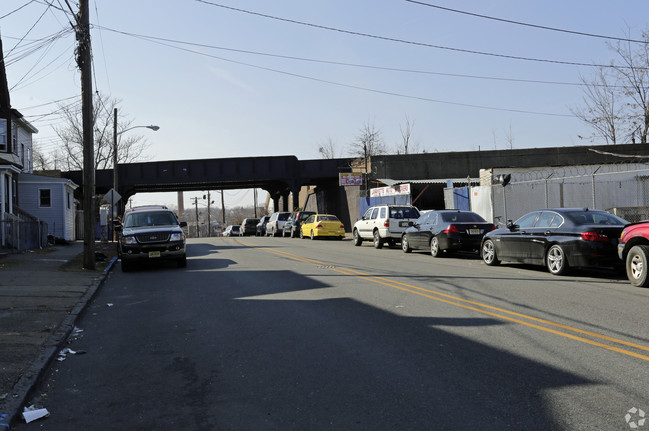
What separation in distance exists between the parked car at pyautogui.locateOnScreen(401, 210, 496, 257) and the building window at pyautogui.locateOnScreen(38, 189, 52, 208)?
27.0m

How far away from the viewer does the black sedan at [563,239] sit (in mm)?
11578

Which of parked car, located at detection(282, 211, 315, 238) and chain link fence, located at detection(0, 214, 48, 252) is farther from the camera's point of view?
parked car, located at detection(282, 211, 315, 238)

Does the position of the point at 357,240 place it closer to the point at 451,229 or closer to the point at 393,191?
the point at 393,191

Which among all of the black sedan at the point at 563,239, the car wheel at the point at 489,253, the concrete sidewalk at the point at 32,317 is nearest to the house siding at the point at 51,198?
the concrete sidewalk at the point at 32,317

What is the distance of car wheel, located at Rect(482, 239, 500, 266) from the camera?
48.6 feet

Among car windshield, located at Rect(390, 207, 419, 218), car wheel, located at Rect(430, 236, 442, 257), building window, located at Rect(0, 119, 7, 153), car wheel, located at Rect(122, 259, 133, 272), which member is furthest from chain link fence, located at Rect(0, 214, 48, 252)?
car wheel, located at Rect(430, 236, 442, 257)

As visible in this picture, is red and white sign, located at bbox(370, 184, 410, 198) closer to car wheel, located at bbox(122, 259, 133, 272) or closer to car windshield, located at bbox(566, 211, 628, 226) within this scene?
car wheel, located at bbox(122, 259, 133, 272)

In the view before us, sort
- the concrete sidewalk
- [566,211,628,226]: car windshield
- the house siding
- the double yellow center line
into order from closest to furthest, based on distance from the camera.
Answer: the concrete sidewalk, the double yellow center line, [566,211,628,226]: car windshield, the house siding

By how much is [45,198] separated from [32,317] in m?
31.7

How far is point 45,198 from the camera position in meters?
36.7

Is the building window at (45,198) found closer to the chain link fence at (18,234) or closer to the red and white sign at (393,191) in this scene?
the chain link fence at (18,234)

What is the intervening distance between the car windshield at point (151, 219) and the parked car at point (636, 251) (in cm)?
1244

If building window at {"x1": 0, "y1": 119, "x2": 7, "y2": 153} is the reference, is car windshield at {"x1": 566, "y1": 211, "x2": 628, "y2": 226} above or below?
below

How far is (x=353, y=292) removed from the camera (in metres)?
10.2
